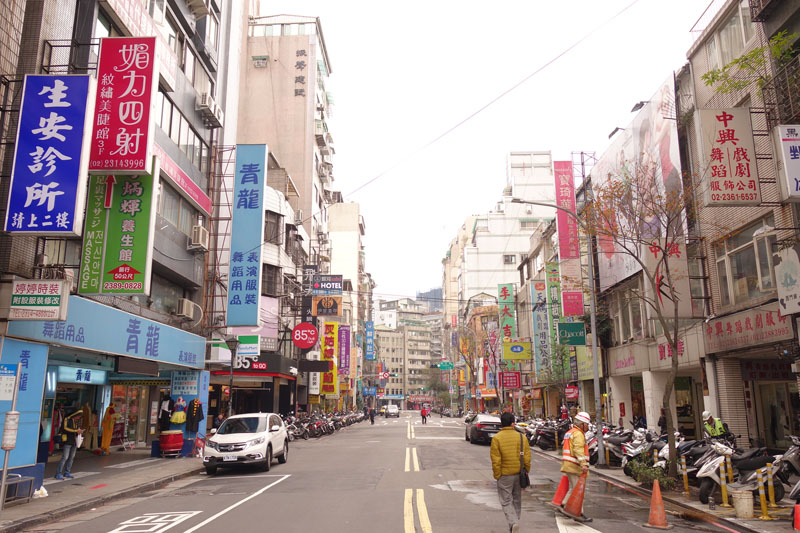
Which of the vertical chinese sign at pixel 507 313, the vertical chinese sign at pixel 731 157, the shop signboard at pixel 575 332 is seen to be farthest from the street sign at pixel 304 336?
the vertical chinese sign at pixel 731 157

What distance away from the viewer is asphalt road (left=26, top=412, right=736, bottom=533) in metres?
9.12

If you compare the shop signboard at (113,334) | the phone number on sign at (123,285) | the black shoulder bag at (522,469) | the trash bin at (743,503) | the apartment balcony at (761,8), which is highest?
the apartment balcony at (761,8)

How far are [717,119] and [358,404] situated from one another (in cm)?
9502

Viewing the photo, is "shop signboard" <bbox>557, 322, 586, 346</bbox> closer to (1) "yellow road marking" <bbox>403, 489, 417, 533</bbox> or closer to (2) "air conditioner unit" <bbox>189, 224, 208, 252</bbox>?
(2) "air conditioner unit" <bbox>189, 224, 208, 252</bbox>

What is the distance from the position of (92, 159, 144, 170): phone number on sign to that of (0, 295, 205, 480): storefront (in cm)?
312

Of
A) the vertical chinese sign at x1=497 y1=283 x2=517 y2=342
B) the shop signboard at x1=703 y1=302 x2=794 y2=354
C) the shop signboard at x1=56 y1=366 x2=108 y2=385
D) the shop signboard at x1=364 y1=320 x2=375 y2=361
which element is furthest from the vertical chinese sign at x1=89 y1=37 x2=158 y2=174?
the shop signboard at x1=364 y1=320 x2=375 y2=361

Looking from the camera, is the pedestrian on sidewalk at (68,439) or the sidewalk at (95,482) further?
the pedestrian on sidewalk at (68,439)

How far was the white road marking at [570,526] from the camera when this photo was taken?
8.70 m

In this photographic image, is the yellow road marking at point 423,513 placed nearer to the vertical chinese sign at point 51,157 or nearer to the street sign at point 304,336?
the vertical chinese sign at point 51,157

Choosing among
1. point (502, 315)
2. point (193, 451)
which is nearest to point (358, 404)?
point (502, 315)

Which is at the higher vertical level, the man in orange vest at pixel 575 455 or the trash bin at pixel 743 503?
the man in orange vest at pixel 575 455

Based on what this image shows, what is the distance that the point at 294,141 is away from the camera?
52.9 metres

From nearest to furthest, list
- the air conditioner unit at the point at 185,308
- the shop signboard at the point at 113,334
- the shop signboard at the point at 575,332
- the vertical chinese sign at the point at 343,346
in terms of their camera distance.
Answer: the shop signboard at the point at 113,334
the air conditioner unit at the point at 185,308
the shop signboard at the point at 575,332
the vertical chinese sign at the point at 343,346

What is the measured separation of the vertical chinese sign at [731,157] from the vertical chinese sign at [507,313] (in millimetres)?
39358
